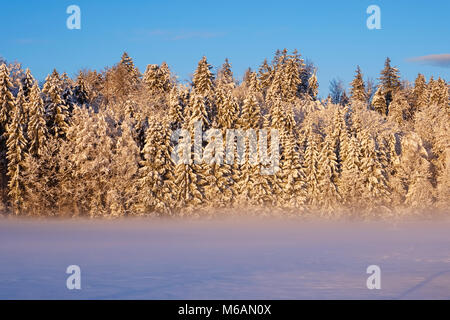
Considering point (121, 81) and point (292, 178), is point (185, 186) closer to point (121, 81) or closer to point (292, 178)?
point (292, 178)

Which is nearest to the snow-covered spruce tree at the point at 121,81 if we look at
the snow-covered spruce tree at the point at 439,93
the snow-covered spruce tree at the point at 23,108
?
the snow-covered spruce tree at the point at 23,108

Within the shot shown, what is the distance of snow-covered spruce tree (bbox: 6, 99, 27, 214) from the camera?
2377 inches

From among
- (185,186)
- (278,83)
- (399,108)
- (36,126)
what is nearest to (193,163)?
(185,186)

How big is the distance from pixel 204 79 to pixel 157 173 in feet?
83.8

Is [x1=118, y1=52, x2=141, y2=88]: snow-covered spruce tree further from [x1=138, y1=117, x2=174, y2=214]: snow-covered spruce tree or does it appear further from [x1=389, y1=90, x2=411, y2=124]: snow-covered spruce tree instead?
[x1=389, y1=90, x2=411, y2=124]: snow-covered spruce tree

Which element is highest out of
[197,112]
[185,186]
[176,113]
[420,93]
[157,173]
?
[420,93]

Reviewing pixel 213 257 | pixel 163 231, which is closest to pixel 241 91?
pixel 163 231

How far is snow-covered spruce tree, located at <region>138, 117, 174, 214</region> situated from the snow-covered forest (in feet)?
0.38

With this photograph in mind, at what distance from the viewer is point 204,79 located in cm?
8219

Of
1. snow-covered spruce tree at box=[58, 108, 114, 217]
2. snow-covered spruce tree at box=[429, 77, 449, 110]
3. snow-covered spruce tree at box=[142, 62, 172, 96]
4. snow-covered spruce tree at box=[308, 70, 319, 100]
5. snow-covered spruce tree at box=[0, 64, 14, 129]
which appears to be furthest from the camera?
snow-covered spruce tree at box=[308, 70, 319, 100]

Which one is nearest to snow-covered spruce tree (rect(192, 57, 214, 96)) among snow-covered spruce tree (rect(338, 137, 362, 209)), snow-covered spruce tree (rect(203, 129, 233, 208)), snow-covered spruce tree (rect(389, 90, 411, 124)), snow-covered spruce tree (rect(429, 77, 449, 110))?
snow-covered spruce tree (rect(203, 129, 233, 208))

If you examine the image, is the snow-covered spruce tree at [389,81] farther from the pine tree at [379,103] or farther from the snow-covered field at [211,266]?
the snow-covered field at [211,266]

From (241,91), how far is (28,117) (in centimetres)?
A: 3487

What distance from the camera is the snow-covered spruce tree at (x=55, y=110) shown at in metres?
65.2
